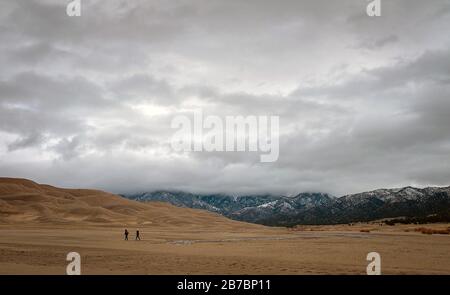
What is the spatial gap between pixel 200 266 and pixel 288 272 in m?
4.93

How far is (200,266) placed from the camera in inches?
898

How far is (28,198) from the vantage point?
413 ft

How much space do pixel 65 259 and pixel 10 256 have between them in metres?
4.16

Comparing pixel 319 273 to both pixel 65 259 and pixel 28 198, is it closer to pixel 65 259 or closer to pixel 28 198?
pixel 65 259

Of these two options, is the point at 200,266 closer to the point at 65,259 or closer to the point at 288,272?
the point at 288,272

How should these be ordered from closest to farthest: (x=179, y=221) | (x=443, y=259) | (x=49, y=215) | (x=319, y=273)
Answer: (x=319, y=273) < (x=443, y=259) < (x=49, y=215) < (x=179, y=221)
